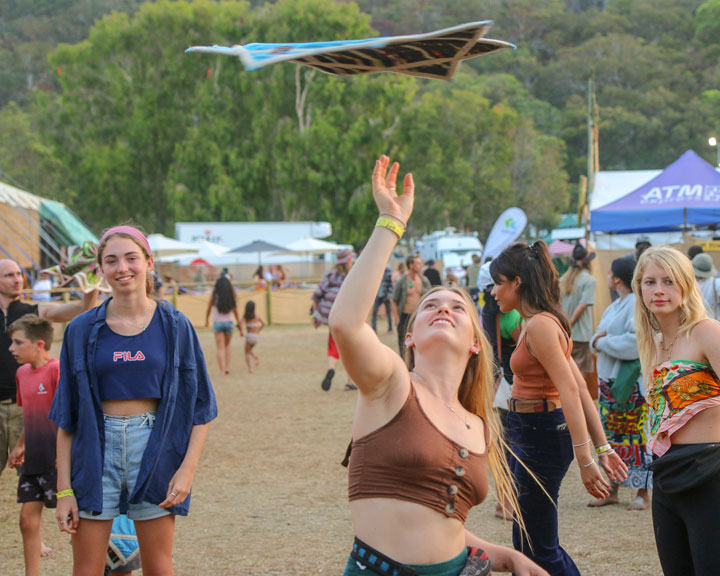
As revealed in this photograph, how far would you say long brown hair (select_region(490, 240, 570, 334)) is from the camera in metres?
4.16

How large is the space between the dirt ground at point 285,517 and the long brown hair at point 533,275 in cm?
174

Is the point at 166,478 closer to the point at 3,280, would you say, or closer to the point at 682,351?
Answer: the point at 682,351

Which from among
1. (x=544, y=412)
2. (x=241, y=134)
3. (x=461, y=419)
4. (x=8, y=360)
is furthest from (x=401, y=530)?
(x=241, y=134)

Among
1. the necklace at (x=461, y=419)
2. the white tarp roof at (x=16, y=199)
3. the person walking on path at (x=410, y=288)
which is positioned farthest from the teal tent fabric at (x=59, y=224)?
the necklace at (x=461, y=419)

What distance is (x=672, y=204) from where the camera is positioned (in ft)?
39.5

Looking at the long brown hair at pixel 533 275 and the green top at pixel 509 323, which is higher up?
the long brown hair at pixel 533 275

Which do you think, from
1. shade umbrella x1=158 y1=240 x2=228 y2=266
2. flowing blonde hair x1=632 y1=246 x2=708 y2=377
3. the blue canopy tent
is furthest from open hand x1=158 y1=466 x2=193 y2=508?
shade umbrella x1=158 y1=240 x2=228 y2=266

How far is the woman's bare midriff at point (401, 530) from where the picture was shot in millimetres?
2371

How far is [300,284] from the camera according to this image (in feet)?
93.8

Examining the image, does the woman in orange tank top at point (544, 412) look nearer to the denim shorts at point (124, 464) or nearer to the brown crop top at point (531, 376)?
the brown crop top at point (531, 376)

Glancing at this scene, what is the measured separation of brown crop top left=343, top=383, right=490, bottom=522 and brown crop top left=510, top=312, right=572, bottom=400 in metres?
1.68

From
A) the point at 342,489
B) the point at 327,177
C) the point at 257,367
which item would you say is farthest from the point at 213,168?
the point at 342,489

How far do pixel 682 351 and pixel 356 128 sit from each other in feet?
126

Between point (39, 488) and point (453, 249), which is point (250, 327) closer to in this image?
point (39, 488)
